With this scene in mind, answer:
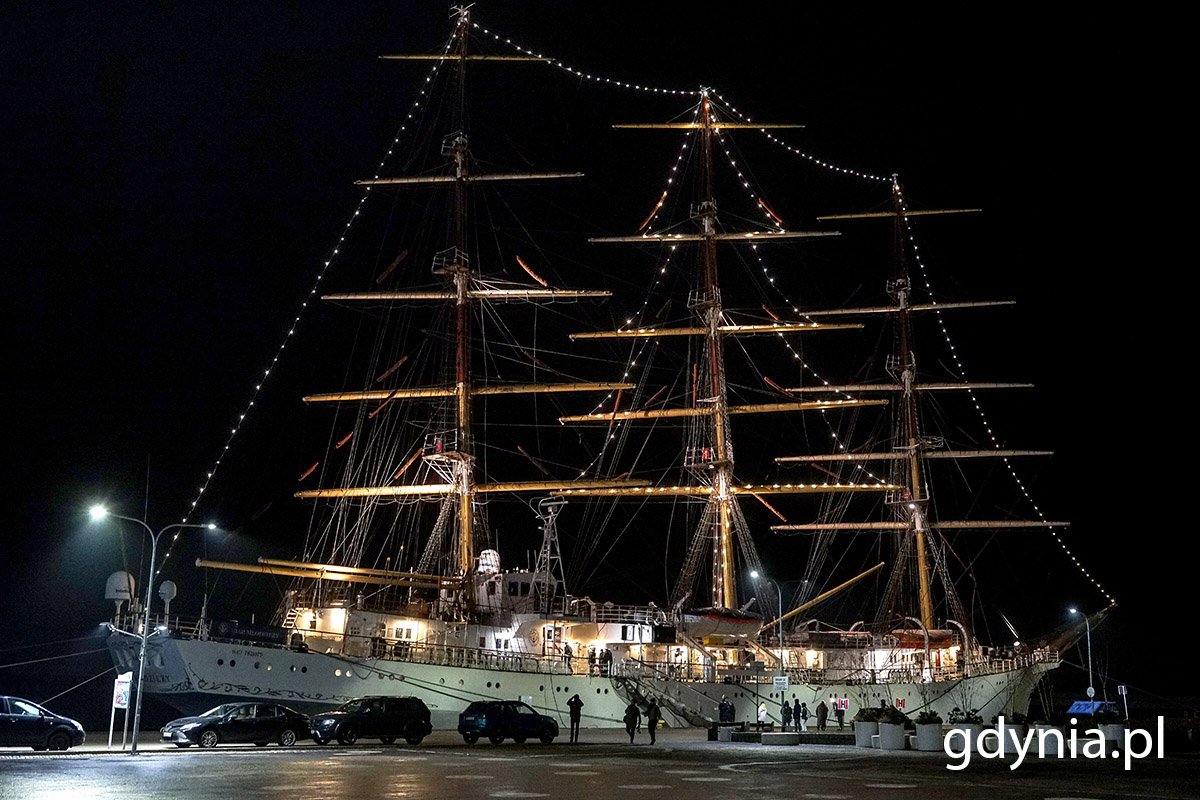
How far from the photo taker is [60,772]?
66.1ft

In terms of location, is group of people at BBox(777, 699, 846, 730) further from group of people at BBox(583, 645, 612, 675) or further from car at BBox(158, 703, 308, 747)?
car at BBox(158, 703, 308, 747)

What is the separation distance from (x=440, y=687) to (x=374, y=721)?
8.04 metres

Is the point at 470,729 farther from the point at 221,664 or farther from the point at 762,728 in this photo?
the point at 762,728

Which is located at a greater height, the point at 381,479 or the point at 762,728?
the point at 381,479

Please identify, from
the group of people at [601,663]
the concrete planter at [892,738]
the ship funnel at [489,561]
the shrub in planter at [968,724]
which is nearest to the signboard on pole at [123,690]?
the shrub in planter at [968,724]

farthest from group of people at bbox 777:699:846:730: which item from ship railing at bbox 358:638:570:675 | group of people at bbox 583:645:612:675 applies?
ship railing at bbox 358:638:570:675

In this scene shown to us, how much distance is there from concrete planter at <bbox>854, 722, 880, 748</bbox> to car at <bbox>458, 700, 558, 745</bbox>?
8.71m

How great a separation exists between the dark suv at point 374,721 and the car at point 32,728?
6.03m

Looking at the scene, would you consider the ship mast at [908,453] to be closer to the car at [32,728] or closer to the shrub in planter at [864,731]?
the shrub in planter at [864,731]

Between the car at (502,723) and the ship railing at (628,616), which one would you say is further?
the ship railing at (628,616)

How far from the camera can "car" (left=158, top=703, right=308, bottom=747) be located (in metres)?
27.8

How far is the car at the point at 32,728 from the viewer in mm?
25578

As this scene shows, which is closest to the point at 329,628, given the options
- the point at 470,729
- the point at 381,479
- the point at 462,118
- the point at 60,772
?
the point at 470,729

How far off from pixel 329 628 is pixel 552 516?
9869mm
